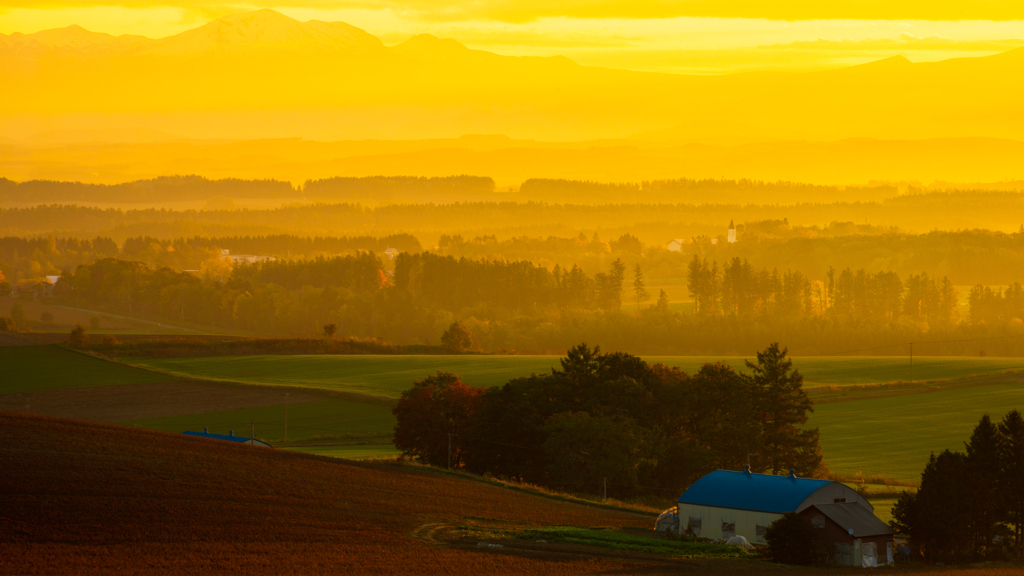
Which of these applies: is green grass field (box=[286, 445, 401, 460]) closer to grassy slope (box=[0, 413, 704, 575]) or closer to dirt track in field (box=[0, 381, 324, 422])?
grassy slope (box=[0, 413, 704, 575])

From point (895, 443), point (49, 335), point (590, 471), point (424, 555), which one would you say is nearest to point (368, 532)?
point (424, 555)

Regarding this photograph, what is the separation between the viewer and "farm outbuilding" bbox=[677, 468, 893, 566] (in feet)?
148

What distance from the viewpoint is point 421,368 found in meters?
120

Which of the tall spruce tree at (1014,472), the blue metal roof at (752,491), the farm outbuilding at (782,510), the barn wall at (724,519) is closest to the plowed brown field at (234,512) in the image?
the barn wall at (724,519)

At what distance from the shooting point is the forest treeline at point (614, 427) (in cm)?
6394

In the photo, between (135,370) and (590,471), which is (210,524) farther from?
(135,370)

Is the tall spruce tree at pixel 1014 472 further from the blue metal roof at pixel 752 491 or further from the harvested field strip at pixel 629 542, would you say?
the harvested field strip at pixel 629 542

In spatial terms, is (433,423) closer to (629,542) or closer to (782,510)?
(629,542)

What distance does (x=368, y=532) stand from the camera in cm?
3972

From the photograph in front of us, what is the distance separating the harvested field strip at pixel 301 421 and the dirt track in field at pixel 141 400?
2355 millimetres

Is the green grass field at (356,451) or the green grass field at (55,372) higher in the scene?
the green grass field at (55,372)

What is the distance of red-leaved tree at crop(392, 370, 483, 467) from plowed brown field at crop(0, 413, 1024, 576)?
39.2 feet

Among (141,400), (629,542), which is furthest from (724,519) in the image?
(141,400)

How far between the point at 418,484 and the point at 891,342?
477ft
